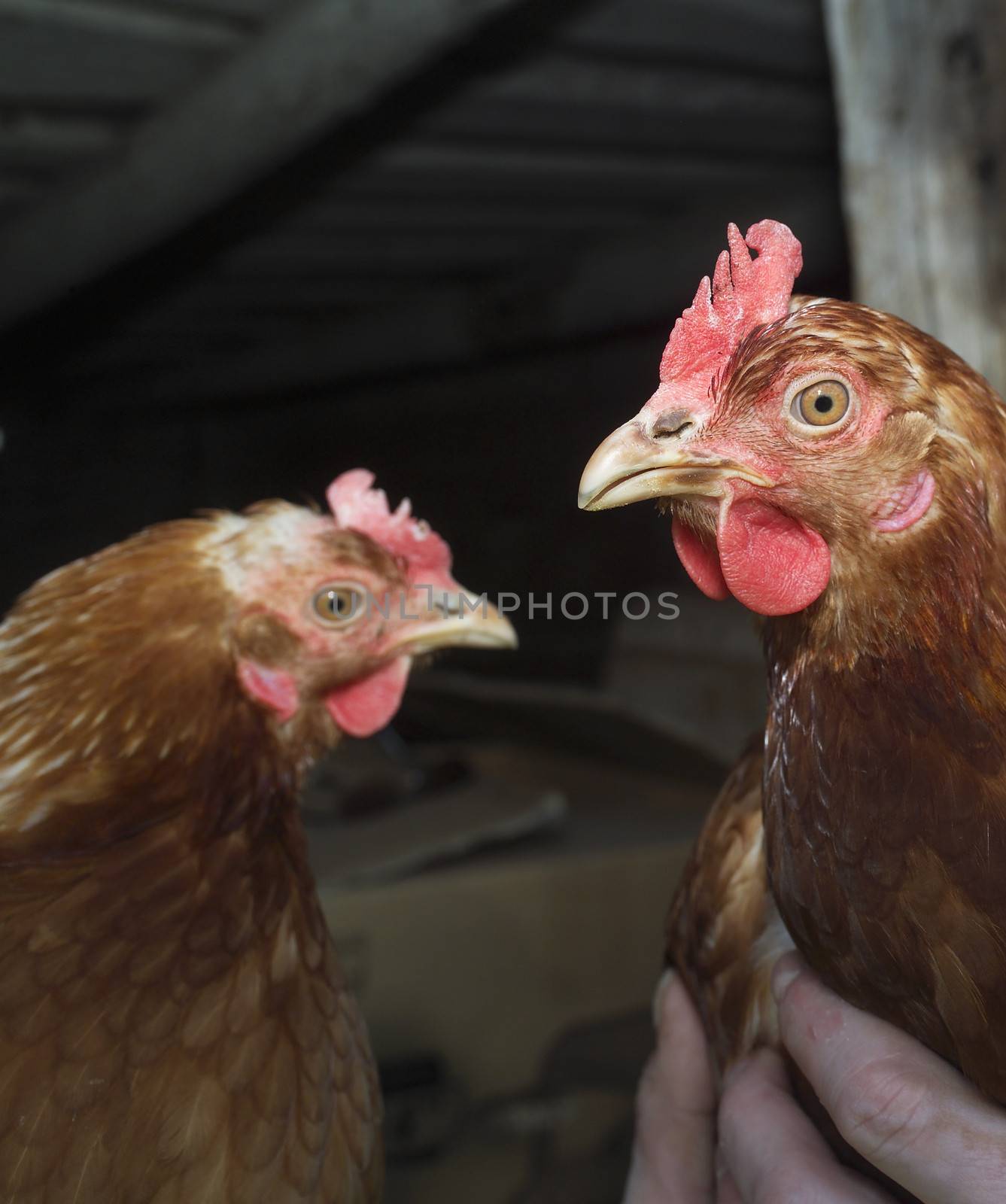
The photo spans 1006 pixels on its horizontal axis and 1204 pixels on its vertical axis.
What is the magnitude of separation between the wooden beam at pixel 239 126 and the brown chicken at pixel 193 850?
4.32 ft

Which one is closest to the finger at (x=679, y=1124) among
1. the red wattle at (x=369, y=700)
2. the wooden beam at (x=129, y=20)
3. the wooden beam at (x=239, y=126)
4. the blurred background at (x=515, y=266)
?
the red wattle at (x=369, y=700)

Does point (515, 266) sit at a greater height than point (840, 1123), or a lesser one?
greater

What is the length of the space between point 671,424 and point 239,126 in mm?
2091

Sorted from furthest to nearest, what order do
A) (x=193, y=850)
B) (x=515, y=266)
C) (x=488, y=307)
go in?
(x=488, y=307), (x=515, y=266), (x=193, y=850)

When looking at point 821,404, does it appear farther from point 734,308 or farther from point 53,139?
point 53,139

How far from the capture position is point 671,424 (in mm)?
902

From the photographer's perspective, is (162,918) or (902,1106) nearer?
(902,1106)

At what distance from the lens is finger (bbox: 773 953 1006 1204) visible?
80cm

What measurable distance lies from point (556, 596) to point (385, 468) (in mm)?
1371

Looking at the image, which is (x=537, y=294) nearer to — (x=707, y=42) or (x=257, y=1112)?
(x=707, y=42)

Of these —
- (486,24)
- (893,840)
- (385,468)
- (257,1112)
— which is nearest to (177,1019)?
(257,1112)

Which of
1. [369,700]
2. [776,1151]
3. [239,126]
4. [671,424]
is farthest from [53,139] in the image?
[776,1151]

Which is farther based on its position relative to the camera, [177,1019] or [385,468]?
[385,468]

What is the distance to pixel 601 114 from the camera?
9.63ft
